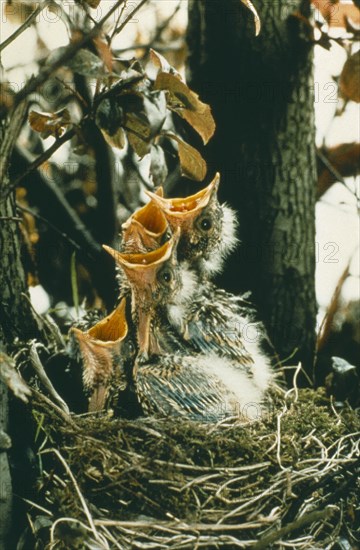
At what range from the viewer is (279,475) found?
4.84 ft

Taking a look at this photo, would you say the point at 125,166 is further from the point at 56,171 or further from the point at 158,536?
the point at 158,536

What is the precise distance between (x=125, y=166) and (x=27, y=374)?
1.12 metres

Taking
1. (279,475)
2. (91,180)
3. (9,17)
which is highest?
(9,17)

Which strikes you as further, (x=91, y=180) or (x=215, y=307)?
(x=91, y=180)

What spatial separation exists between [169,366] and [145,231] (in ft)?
1.11

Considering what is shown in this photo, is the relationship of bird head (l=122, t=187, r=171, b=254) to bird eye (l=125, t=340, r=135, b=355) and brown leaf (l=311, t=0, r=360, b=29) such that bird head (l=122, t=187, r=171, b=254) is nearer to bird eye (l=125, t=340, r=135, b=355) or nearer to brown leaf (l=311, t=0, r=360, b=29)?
bird eye (l=125, t=340, r=135, b=355)

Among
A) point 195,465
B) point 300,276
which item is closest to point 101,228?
point 300,276

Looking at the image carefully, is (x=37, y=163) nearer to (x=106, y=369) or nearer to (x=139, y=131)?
(x=139, y=131)

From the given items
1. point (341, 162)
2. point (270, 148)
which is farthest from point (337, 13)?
point (341, 162)

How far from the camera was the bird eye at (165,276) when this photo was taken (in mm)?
1778

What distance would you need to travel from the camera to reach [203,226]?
1.97 meters

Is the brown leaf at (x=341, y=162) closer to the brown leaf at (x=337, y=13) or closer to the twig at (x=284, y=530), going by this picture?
the brown leaf at (x=337, y=13)

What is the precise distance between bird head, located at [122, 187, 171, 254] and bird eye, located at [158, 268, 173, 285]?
12 centimetres

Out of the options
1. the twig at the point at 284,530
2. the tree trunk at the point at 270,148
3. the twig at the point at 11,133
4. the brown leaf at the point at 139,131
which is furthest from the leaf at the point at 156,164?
the tree trunk at the point at 270,148
